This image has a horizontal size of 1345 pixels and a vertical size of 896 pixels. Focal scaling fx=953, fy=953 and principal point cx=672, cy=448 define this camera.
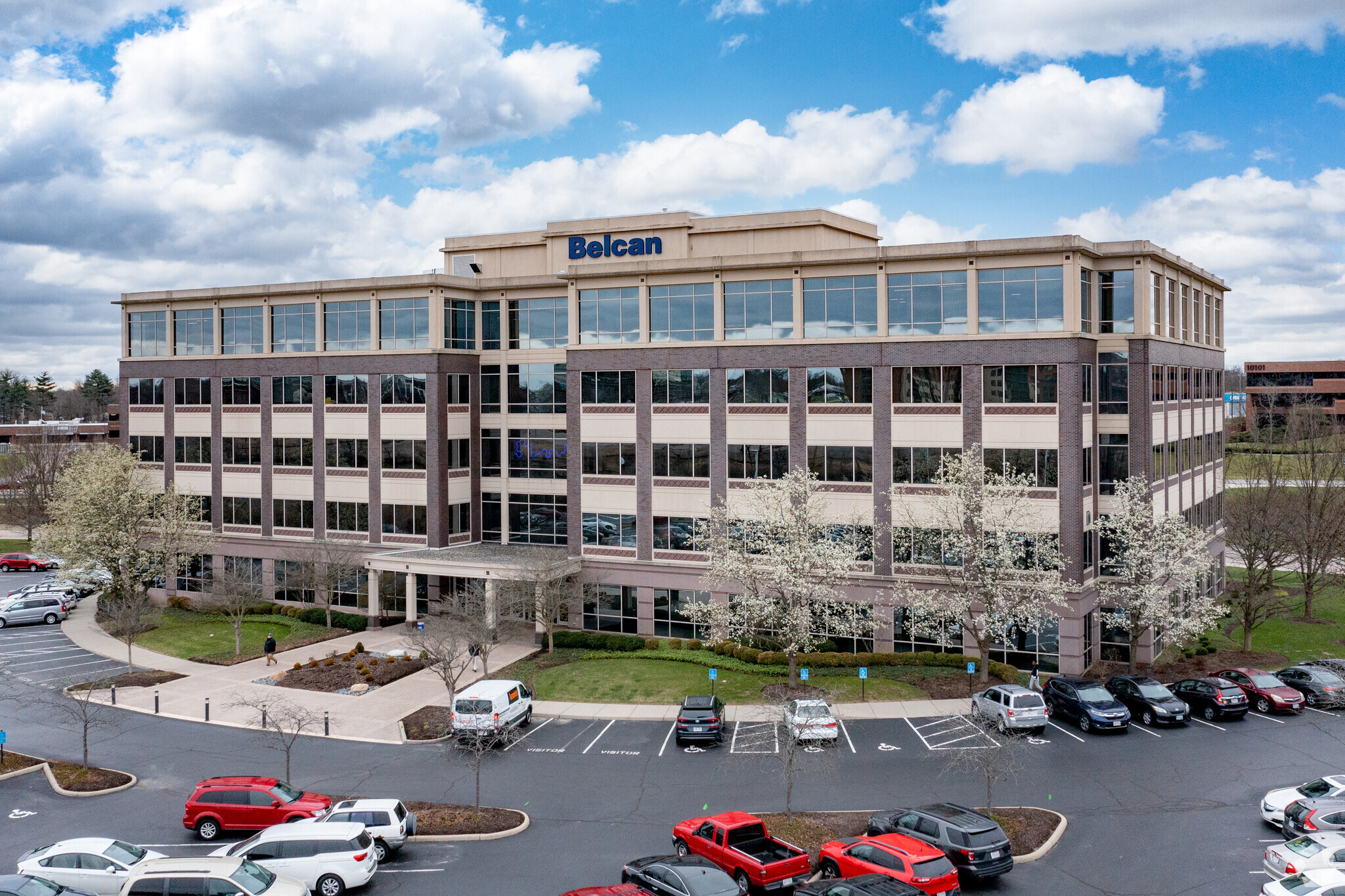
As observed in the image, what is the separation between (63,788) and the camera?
2941 cm

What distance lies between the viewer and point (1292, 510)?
5722 centimetres

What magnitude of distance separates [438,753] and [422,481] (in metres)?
23.5

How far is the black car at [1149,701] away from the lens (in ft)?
113

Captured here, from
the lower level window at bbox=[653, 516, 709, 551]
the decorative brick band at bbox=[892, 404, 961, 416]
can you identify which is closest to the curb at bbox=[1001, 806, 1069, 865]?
the decorative brick band at bbox=[892, 404, 961, 416]

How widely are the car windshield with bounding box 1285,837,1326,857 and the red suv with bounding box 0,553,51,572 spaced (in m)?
83.8

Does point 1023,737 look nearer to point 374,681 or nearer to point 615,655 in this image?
point 615,655

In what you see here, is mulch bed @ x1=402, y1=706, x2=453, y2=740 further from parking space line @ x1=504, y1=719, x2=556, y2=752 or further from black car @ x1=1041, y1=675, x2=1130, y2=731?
black car @ x1=1041, y1=675, x2=1130, y2=731

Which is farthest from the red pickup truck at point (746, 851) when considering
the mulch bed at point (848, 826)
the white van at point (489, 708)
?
the white van at point (489, 708)

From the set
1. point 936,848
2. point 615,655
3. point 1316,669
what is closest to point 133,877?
point 936,848

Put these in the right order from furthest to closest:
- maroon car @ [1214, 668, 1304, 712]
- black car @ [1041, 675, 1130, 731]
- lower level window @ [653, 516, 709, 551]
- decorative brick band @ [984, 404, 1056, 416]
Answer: lower level window @ [653, 516, 709, 551] < decorative brick band @ [984, 404, 1056, 416] < maroon car @ [1214, 668, 1304, 712] < black car @ [1041, 675, 1130, 731]

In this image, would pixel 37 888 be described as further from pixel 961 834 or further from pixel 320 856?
pixel 961 834

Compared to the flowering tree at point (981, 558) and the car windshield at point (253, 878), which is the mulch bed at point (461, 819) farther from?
the flowering tree at point (981, 558)

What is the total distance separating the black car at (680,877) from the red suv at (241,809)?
9.90m

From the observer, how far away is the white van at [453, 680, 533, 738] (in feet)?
108
